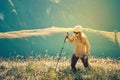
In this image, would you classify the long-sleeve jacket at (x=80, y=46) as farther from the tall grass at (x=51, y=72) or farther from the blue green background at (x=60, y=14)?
the blue green background at (x=60, y=14)

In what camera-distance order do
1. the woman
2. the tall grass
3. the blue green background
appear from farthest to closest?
the blue green background, the woman, the tall grass

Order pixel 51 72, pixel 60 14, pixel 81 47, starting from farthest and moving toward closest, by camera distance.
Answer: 1. pixel 60 14
2. pixel 81 47
3. pixel 51 72

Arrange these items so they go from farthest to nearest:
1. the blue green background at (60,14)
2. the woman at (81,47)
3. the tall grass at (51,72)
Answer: the blue green background at (60,14)
the woman at (81,47)
the tall grass at (51,72)

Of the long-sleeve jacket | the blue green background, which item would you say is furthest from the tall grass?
the blue green background

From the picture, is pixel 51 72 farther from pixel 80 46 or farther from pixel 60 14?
pixel 60 14

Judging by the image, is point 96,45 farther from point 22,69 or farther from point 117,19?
point 117,19

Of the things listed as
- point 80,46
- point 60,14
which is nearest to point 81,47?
point 80,46

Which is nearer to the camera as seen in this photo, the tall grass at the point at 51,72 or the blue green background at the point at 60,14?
the tall grass at the point at 51,72

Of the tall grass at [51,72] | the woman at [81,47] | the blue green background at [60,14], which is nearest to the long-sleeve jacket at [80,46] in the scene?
the woman at [81,47]

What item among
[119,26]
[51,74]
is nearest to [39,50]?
[51,74]

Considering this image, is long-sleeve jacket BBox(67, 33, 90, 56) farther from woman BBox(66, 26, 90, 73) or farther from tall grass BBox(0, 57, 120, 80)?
tall grass BBox(0, 57, 120, 80)

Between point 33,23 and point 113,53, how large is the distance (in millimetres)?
36616

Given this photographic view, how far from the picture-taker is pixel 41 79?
13.2 m

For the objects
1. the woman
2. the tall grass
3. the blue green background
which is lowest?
the tall grass
